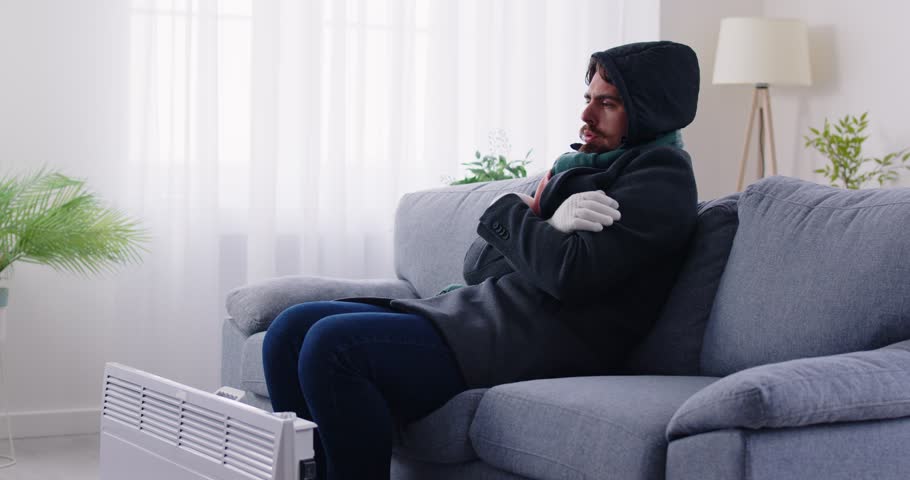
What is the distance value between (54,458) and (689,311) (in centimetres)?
219

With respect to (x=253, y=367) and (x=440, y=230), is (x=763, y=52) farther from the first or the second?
(x=253, y=367)

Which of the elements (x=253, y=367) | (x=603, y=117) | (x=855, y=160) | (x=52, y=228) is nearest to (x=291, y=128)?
(x=52, y=228)

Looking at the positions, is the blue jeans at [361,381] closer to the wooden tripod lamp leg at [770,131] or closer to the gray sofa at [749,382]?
the gray sofa at [749,382]

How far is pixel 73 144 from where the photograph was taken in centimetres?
357

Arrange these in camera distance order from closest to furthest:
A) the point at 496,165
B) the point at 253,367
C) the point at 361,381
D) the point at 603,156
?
the point at 361,381 → the point at 603,156 → the point at 253,367 → the point at 496,165

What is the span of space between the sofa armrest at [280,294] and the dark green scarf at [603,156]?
0.87m

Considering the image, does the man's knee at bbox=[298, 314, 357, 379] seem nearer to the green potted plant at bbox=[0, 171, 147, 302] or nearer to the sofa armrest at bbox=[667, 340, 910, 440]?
the sofa armrest at bbox=[667, 340, 910, 440]

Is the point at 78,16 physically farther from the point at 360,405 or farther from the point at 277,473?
the point at 277,473

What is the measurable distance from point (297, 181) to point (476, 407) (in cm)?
215

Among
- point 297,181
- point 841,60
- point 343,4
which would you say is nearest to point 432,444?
point 297,181

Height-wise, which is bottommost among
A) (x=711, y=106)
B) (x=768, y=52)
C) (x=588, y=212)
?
(x=588, y=212)

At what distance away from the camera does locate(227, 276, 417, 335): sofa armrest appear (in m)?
2.66

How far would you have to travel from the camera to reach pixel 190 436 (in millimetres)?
1719

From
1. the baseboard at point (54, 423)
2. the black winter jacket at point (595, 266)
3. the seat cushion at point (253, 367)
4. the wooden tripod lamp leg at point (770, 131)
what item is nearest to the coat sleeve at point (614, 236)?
the black winter jacket at point (595, 266)
